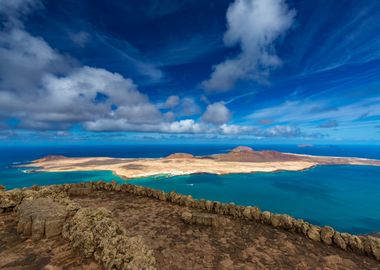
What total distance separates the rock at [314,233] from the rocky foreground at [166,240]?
4cm

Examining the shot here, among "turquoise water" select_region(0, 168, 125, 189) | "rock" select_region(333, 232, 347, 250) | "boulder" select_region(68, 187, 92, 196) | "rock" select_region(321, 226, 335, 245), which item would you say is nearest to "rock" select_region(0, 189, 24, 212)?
"boulder" select_region(68, 187, 92, 196)

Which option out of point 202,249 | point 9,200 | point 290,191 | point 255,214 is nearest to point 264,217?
point 255,214

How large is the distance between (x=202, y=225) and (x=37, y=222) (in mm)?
7264

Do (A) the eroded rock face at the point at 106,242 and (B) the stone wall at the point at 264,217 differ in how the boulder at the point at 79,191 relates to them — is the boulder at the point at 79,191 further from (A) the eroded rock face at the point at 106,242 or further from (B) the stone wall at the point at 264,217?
(A) the eroded rock face at the point at 106,242

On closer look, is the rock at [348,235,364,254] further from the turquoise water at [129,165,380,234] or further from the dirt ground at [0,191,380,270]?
the turquoise water at [129,165,380,234]

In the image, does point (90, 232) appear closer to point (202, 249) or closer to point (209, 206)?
point (202, 249)

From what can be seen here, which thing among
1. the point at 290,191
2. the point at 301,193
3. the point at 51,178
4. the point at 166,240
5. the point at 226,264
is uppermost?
the point at 166,240

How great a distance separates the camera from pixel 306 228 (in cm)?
969

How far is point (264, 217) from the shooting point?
10930 millimetres

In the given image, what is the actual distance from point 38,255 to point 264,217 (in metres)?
10.0

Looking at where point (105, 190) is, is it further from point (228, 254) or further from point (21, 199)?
point (228, 254)

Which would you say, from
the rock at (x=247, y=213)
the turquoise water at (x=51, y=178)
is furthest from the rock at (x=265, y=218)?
the turquoise water at (x=51, y=178)

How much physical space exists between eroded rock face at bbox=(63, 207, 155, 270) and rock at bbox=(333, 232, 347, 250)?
8.27 metres

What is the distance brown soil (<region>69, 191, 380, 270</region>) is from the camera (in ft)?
24.6
